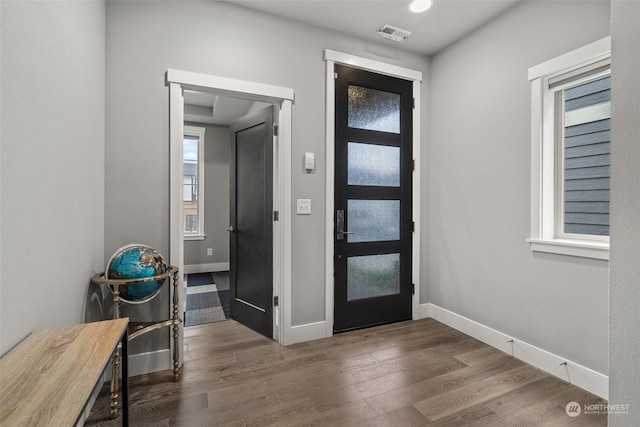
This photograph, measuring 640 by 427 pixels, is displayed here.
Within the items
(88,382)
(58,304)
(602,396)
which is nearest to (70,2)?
(58,304)

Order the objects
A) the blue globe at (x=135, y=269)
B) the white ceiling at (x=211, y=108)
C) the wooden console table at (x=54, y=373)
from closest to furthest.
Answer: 1. the wooden console table at (x=54, y=373)
2. the blue globe at (x=135, y=269)
3. the white ceiling at (x=211, y=108)

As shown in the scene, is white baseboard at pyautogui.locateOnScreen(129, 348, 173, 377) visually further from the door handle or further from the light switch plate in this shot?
the door handle

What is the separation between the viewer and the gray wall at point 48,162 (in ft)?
3.43

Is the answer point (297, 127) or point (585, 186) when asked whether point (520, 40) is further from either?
point (297, 127)

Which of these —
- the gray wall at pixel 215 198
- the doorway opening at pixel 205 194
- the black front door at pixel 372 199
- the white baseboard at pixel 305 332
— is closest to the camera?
the white baseboard at pixel 305 332

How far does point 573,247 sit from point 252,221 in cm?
258

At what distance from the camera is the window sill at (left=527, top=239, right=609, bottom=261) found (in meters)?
1.95

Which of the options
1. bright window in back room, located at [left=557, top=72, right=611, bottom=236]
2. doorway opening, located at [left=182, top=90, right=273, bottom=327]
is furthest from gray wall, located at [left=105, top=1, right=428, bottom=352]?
doorway opening, located at [left=182, top=90, right=273, bottom=327]

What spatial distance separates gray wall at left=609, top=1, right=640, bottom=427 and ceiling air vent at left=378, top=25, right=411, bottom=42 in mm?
1993

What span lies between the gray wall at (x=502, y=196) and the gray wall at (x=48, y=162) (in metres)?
2.96

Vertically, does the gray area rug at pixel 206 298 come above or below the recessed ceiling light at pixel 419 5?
below

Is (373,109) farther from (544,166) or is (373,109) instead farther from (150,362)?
(150,362)

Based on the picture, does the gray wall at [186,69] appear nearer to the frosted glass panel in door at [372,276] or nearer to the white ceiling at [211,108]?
the frosted glass panel in door at [372,276]

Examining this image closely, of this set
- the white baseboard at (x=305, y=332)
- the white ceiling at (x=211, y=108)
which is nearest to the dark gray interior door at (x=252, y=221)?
the white baseboard at (x=305, y=332)
